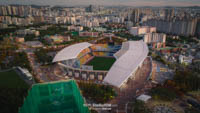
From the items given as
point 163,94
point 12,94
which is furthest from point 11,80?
point 163,94

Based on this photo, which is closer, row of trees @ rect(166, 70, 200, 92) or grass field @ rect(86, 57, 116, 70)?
Result: row of trees @ rect(166, 70, 200, 92)

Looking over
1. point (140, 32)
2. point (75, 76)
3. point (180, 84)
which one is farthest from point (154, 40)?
point (75, 76)

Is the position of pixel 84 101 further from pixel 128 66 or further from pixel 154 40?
pixel 154 40

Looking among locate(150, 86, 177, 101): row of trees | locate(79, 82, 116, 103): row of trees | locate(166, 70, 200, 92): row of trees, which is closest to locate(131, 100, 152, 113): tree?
locate(150, 86, 177, 101): row of trees

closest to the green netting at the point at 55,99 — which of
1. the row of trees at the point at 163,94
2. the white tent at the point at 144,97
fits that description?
the white tent at the point at 144,97

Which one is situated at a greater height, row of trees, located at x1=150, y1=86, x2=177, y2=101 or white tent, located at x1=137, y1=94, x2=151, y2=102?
row of trees, located at x1=150, y1=86, x2=177, y2=101

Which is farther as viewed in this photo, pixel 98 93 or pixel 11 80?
pixel 11 80

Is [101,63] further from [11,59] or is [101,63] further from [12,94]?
Result: [11,59]

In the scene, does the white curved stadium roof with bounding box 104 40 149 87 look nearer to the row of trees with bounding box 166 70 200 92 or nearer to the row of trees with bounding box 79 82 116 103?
the row of trees with bounding box 79 82 116 103
